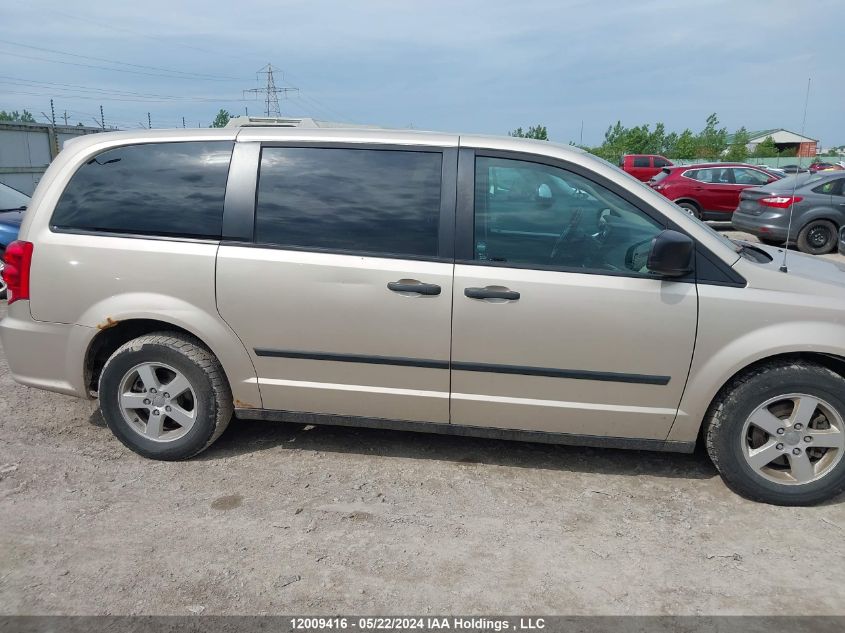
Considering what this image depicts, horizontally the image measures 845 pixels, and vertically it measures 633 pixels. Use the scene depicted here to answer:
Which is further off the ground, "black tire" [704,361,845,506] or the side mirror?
the side mirror

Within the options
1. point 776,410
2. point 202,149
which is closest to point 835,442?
point 776,410

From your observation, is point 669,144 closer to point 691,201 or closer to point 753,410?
point 691,201

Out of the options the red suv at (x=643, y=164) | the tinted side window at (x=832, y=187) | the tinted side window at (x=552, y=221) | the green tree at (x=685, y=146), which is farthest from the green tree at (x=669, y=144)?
the tinted side window at (x=552, y=221)

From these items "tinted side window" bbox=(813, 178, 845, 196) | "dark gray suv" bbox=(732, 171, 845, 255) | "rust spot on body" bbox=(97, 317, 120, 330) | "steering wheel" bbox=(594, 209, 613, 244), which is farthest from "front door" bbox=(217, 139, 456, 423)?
"tinted side window" bbox=(813, 178, 845, 196)

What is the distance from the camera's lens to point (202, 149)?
11.9 ft

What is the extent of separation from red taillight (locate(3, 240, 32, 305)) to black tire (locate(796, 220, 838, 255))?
1174cm

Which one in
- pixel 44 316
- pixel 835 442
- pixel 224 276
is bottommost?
pixel 835 442

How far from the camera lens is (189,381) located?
11.9ft

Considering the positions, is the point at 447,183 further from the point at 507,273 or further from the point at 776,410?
the point at 776,410

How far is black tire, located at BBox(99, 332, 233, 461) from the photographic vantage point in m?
3.60

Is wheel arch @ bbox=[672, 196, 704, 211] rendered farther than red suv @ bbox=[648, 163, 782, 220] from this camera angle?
Yes

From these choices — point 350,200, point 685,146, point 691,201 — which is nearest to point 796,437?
point 350,200

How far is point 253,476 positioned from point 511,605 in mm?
1680

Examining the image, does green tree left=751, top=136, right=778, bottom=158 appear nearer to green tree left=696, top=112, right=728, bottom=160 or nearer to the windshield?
green tree left=696, top=112, right=728, bottom=160
